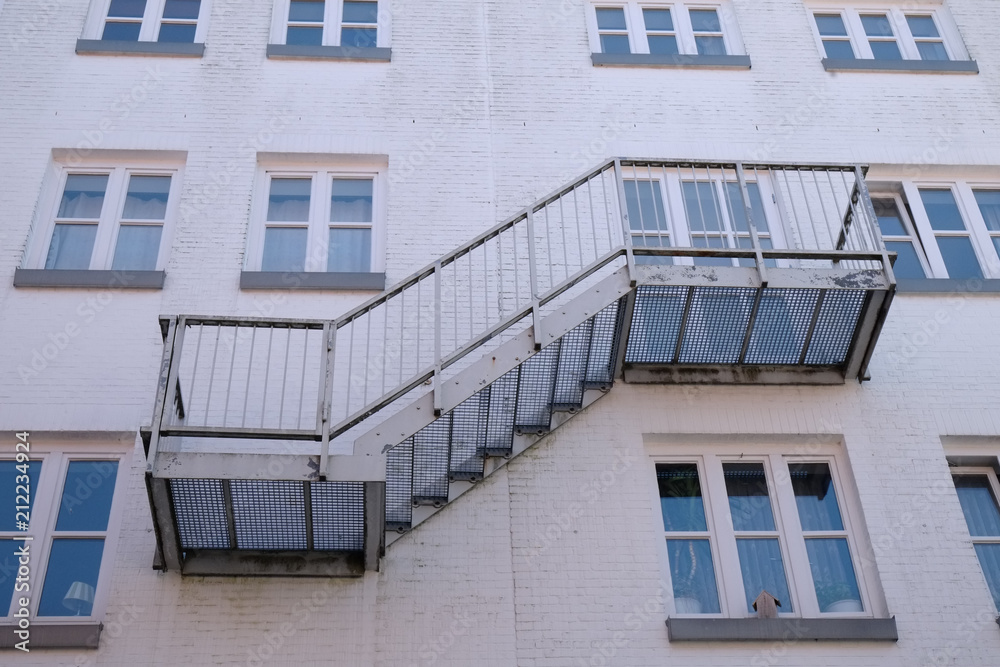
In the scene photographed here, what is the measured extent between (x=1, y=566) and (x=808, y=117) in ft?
32.8

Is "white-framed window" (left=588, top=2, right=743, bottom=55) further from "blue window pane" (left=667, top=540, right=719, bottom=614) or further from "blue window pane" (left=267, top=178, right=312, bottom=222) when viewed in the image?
"blue window pane" (left=667, top=540, right=719, bottom=614)

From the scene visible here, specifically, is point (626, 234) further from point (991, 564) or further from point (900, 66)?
point (900, 66)

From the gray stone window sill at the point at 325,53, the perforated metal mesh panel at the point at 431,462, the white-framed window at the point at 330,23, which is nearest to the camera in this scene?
the perforated metal mesh panel at the point at 431,462

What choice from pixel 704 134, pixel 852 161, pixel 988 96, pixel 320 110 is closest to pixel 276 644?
pixel 320 110

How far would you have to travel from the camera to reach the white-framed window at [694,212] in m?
11.7

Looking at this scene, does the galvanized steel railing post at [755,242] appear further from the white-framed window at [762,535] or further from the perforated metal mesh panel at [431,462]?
the perforated metal mesh panel at [431,462]

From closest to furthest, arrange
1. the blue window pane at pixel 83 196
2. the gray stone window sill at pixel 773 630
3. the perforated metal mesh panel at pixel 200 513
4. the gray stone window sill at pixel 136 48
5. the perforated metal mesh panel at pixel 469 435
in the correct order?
the perforated metal mesh panel at pixel 200 513 → the gray stone window sill at pixel 773 630 → the perforated metal mesh panel at pixel 469 435 → the blue window pane at pixel 83 196 → the gray stone window sill at pixel 136 48

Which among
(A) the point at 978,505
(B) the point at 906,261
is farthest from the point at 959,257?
(A) the point at 978,505

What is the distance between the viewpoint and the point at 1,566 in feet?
30.9

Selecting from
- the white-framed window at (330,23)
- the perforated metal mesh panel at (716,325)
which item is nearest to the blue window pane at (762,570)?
the perforated metal mesh panel at (716,325)

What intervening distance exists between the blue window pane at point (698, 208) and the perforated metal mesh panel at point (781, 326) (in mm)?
1797

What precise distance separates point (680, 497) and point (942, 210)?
16.7 feet

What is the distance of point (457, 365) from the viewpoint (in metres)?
10.7

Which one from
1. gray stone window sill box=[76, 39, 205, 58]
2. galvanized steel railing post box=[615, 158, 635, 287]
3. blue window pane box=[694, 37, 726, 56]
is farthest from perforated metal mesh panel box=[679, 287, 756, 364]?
gray stone window sill box=[76, 39, 205, 58]
